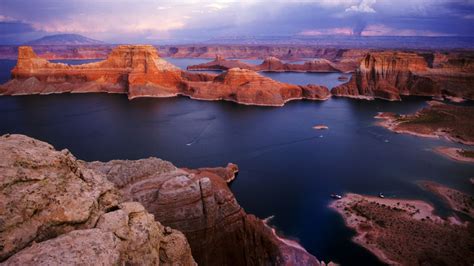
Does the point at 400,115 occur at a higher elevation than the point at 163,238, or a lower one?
lower

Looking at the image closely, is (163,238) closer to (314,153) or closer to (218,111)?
(314,153)

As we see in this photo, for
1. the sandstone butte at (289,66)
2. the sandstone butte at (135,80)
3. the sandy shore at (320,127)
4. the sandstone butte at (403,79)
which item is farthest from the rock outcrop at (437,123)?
the sandstone butte at (289,66)

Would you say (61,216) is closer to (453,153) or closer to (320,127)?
(453,153)

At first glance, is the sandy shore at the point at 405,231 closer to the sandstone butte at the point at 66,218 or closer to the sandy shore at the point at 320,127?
the sandstone butte at the point at 66,218

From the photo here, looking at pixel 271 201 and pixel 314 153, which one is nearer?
pixel 271 201

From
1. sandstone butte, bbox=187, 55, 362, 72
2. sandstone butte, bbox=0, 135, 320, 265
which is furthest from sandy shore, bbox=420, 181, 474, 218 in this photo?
sandstone butte, bbox=187, 55, 362, 72

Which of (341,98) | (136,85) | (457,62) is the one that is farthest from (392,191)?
(457,62)

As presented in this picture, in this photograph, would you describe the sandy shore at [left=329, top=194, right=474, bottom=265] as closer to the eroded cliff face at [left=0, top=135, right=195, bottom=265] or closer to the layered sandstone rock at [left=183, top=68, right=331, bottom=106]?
the eroded cliff face at [left=0, top=135, right=195, bottom=265]
